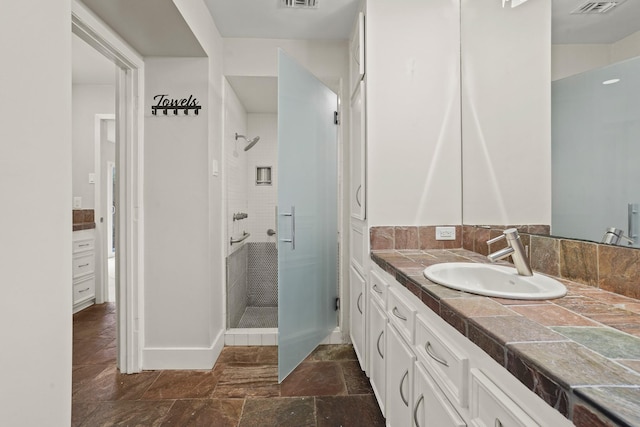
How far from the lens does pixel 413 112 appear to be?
197 cm

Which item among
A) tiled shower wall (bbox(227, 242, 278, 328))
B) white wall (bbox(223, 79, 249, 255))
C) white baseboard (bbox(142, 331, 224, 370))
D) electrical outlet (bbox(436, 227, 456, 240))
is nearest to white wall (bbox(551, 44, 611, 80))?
electrical outlet (bbox(436, 227, 456, 240))

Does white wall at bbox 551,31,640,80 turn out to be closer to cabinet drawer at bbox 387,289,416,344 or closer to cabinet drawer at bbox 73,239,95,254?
cabinet drawer at bbox 387,289,416,344

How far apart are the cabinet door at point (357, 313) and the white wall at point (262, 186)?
4.79 feet

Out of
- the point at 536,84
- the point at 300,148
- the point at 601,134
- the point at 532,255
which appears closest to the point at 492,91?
the point at 536,84

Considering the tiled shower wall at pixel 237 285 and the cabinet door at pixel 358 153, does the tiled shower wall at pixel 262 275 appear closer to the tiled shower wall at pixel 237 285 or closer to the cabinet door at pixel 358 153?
the tiled shower wall at pixel 237 285

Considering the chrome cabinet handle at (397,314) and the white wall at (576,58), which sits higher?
the white wall at (576,58)

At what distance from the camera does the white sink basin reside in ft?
3.35

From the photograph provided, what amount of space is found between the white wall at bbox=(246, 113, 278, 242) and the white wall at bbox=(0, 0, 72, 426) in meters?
2.80

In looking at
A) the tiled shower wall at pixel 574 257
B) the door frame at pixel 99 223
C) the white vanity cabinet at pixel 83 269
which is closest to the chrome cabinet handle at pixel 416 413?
the tiled shower wall at pixel 574 257

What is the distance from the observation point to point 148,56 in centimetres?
220

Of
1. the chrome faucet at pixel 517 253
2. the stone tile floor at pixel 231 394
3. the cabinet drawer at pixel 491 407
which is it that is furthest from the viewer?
the stone tile floor at pixel 231 394

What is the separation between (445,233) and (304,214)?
92 centimetres

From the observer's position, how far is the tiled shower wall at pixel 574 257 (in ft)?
3.24

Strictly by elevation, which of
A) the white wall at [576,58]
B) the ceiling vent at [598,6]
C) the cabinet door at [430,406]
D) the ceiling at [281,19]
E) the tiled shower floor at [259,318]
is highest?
the ceiling at [281,19]
